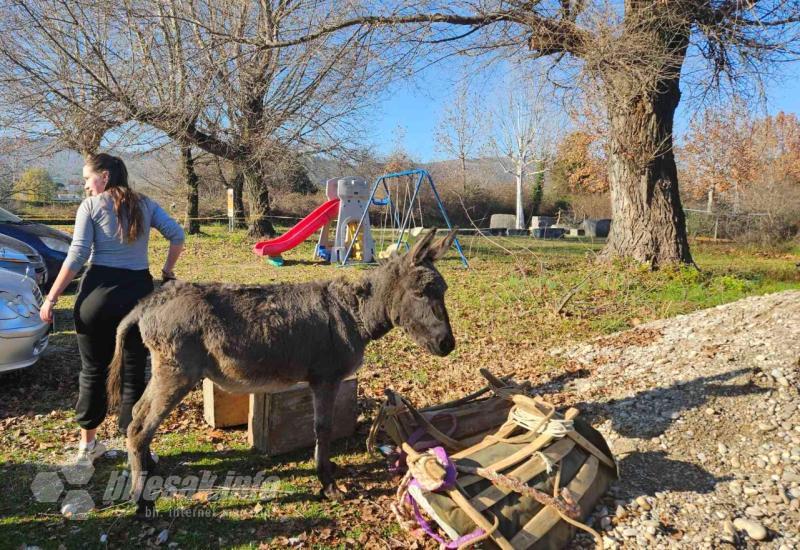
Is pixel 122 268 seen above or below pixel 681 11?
below

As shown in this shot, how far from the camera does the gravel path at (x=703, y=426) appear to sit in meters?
3.53

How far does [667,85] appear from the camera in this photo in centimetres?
1148

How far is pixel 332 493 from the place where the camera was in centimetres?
386

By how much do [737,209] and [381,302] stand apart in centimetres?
3167

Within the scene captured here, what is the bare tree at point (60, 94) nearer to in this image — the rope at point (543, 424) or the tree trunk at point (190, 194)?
the tree trunk at point (190, 194)

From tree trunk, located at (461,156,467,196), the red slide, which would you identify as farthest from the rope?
tree trunk, located at (461,156,467,196)

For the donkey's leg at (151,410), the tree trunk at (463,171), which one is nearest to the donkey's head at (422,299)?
the donkey's leg at (151,410)

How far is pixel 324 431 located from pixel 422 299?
125 centimetres

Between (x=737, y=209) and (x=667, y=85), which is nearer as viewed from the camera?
(x=667, y=85)

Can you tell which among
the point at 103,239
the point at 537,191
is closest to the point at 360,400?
the point at 103,239

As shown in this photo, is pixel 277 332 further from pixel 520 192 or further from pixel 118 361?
pixel 520 192

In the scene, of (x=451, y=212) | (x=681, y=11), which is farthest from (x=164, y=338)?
(x=451, y=212)

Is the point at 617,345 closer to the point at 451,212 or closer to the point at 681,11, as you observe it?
the point at 681,11

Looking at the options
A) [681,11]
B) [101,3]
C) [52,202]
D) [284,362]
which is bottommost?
[284,362]
